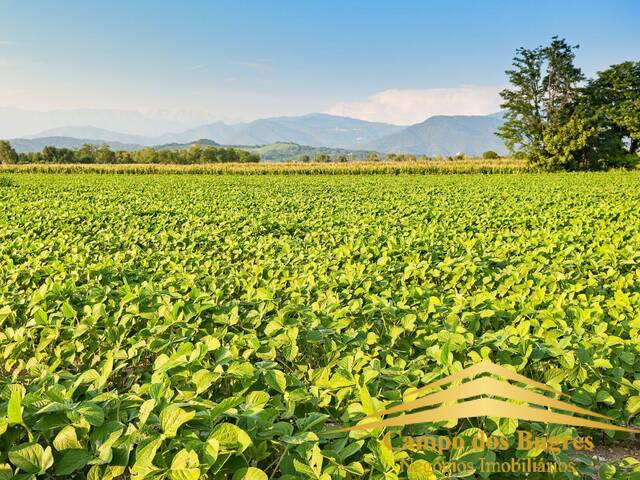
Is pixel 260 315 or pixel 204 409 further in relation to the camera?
pixel 260 315

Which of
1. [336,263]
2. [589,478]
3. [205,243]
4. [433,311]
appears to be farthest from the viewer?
[205,243]

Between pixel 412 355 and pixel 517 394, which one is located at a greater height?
pixel 517 394

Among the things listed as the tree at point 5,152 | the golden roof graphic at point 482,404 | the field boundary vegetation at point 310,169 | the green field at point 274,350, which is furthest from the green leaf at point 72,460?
the tree at point 5,152

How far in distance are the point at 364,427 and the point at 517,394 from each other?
33.6 inches

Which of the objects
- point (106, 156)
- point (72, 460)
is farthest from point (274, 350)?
point (106, 156)

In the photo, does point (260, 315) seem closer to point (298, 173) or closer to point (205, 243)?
point (205, 243)

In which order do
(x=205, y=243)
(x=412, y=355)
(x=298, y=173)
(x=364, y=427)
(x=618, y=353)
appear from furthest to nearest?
(x=298, y=173)
(x=205, y=243)
(x=412, y=355)
(x=618, y=353)
(x=364, y=427)

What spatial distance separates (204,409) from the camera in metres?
1.90

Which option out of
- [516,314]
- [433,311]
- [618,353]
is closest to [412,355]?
[433,311]

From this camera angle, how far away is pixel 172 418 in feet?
5.42

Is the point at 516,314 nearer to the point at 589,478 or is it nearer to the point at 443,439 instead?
the point at 589,478

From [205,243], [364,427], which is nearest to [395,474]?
[364,427]

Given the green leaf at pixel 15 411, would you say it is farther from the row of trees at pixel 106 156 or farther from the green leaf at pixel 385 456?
the row of trees at pixel 106 156

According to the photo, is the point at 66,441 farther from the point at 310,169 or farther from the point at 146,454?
the point at 310,169
